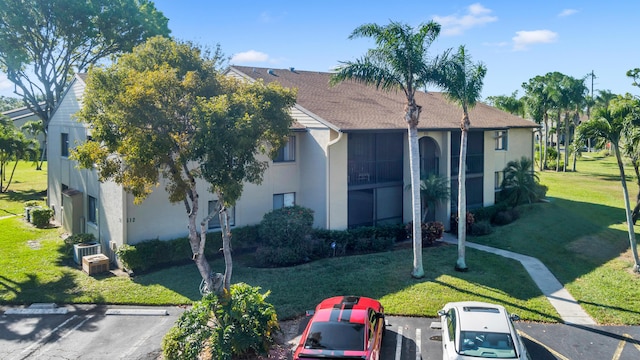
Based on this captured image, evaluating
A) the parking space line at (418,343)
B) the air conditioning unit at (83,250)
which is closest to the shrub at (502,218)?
the parking space line at (418,343)

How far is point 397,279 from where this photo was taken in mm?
17016

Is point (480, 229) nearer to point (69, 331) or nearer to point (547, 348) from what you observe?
point (547, 348)

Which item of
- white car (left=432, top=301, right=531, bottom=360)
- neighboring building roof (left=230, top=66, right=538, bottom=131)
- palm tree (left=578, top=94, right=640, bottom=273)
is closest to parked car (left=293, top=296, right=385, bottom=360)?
white car (left=432, top=301, right=531, bottom=360)

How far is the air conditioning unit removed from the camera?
19.1 m

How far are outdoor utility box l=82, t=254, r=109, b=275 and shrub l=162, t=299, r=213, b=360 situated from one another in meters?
8.27

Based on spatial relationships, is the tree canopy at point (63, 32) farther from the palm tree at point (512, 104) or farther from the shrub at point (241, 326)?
the palm tree at point (512, 104)

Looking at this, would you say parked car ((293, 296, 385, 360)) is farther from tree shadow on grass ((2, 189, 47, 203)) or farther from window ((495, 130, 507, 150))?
tree shadow on grass ((2, 189, 47, 203))

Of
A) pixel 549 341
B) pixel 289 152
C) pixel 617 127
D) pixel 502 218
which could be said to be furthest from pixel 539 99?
pixel 549 341

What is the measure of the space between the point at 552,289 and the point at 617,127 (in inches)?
260

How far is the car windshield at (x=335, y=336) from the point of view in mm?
10282

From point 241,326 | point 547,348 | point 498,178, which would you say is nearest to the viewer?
point 241,326

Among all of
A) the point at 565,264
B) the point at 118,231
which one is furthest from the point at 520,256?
the point at 118,231

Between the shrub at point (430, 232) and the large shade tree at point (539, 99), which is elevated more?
the large shade tree at point (539, 99)

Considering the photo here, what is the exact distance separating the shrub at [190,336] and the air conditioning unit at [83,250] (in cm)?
983
